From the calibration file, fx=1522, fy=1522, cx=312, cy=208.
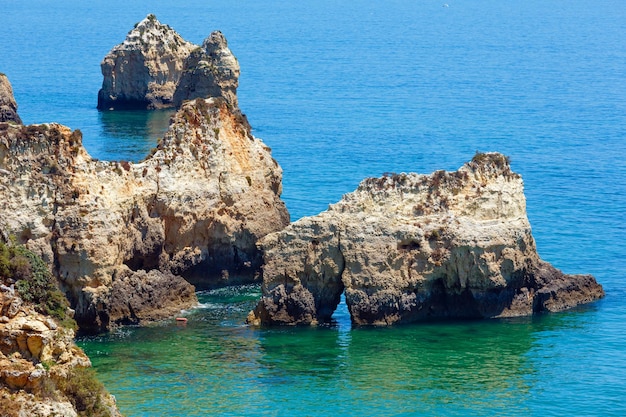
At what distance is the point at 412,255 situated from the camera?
55.2 meters

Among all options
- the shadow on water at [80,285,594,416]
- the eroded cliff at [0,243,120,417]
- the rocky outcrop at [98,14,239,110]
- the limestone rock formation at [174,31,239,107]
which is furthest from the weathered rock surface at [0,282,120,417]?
the rocky outcrop at [98,14,239,110]

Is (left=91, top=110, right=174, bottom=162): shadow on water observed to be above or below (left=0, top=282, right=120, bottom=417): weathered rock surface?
above

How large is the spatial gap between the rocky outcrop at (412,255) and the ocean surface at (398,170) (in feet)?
2.98

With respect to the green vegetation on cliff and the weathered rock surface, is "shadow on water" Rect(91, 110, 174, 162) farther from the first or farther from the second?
the weathered rock surface

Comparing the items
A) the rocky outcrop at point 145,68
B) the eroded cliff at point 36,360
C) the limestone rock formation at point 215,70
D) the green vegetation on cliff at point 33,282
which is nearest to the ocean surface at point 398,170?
the rocky outcrop at point 145,68

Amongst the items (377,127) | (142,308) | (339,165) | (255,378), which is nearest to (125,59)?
(377,127)

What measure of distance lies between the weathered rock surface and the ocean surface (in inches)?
563

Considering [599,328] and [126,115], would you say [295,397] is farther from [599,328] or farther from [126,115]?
[126,115]

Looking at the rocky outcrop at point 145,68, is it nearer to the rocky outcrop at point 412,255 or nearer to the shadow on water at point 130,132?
the shadow on water at point 130,132

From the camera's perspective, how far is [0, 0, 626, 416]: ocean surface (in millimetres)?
48844

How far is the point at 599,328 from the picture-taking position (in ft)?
185

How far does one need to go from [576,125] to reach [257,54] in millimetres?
67635

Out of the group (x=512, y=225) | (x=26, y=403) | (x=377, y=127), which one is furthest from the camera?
(x=377, y=127)

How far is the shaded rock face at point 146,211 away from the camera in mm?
54625
